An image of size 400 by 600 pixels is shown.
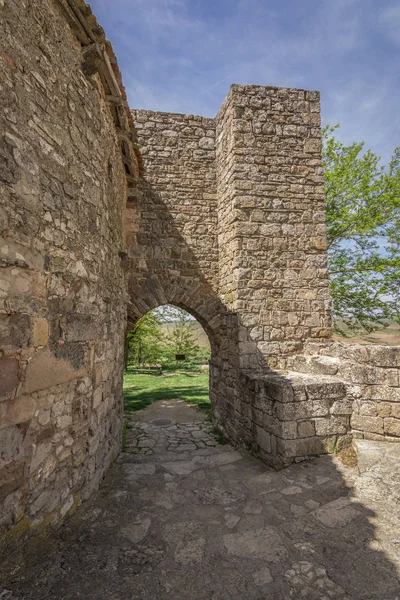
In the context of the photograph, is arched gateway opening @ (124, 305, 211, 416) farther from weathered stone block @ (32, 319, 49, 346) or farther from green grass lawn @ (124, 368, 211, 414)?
weathered stone block @ (32, 319, 49, 346)

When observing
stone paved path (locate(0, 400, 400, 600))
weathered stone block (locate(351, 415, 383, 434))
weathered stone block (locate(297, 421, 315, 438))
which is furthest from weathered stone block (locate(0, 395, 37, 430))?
weathered stone block (locate(351, 415, 383, 434))

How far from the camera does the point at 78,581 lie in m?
2.15

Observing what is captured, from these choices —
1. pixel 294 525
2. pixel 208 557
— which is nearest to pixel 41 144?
pixel 208 557

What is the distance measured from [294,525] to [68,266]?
3.11 meters

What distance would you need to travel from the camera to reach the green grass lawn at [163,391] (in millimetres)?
8239

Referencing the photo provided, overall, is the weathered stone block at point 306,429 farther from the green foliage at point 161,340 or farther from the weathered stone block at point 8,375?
the green foliage at point 161,340

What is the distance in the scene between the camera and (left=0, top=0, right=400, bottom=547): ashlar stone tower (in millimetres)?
2215

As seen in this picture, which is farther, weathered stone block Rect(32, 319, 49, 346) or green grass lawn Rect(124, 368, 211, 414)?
green grass lawn Rect(124, 368, 211, 414)

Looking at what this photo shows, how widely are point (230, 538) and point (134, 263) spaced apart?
4.78 m

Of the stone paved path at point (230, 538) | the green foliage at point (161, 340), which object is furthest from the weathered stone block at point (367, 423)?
the green foliage at point (161, 340)

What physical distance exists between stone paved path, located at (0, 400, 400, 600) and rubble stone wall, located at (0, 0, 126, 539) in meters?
0.37

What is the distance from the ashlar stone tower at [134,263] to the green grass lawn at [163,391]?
244 cm

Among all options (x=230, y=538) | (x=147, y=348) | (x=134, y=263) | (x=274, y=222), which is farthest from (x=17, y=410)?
(x=147, y=348)

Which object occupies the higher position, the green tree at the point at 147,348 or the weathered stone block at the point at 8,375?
the weathered stone block at the point at 8,375
